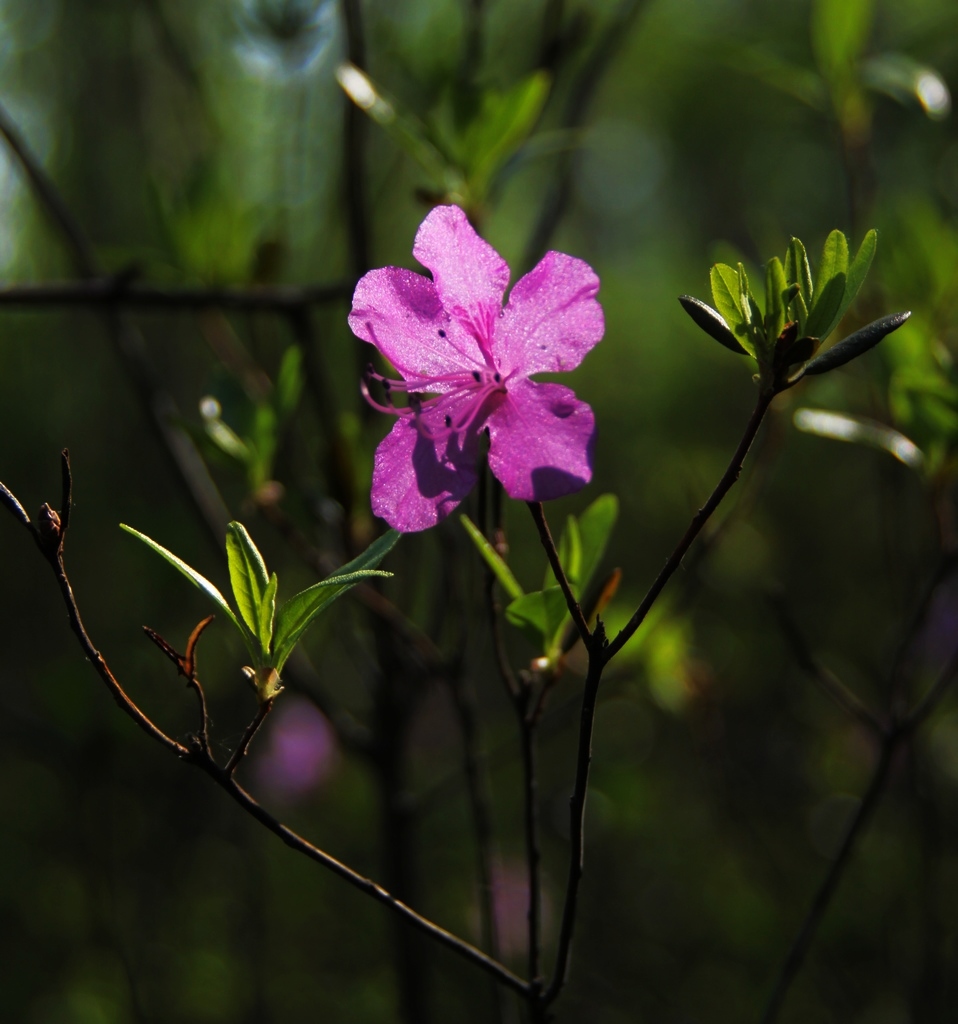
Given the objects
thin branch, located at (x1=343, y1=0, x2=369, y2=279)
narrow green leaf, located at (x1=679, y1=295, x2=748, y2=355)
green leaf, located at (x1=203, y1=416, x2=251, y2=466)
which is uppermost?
thin branch, located at (x1=343, y1=0, x2=369, y2=279)

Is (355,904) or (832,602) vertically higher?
(832,602)

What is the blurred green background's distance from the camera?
169 centimetres

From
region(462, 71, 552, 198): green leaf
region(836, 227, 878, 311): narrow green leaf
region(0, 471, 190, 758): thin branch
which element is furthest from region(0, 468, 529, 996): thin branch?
region(462, 71, 552, 198): green leaf

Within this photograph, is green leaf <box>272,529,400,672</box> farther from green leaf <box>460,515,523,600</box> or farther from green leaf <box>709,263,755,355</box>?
green leaf <box>709,263,755,355</box>

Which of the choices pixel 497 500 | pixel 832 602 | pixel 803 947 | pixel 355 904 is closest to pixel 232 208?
pixel 497 500

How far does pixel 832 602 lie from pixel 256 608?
16.8 feet

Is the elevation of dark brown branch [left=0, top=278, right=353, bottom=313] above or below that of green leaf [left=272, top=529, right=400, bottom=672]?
above

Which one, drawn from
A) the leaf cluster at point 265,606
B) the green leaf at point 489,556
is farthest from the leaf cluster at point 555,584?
the leaf cluster at point 265,606

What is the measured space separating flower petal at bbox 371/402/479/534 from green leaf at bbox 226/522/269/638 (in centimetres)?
12

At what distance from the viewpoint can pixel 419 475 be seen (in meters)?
0.86

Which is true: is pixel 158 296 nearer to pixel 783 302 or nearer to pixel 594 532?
pixel 594 532

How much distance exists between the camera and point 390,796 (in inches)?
71.2

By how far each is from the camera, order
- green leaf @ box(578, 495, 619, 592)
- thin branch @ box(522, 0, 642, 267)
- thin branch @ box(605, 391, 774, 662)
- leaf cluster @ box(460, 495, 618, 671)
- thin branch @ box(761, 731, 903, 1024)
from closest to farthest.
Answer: thin branch @ box(605, 391, 774, 662)
leaf cluster @ box(460, 495, 618, 671)
green leaf @ box(578, 495, 619, 592)
thin branch @ box(761, 731, 903, 1024)
thin branch @ box(522, 0, 642, 267)

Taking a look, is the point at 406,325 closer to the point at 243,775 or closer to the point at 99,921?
the point at 99,921
